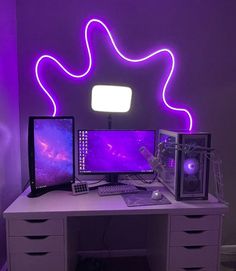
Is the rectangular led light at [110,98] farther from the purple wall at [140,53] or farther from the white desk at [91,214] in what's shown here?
the white desk at [91,214]

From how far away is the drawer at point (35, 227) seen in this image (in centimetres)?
150

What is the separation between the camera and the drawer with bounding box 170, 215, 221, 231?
1.60 meters

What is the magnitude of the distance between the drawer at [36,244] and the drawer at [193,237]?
68 cm

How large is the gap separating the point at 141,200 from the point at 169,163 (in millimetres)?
344

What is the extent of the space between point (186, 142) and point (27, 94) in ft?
4.24

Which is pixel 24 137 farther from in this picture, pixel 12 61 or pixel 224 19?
pixel 224 19

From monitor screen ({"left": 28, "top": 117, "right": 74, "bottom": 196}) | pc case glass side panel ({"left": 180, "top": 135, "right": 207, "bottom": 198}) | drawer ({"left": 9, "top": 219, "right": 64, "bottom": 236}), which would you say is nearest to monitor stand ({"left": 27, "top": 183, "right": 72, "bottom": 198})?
monitor screen ({"left": 28, "top": 117, "right": 74, "bottom": 196})

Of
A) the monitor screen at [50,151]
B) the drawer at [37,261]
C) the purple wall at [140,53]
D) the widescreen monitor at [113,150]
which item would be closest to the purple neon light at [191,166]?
the widescreen monitor at [113,150]

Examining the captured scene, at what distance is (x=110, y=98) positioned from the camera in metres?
1.94

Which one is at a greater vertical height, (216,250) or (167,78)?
(167,78)

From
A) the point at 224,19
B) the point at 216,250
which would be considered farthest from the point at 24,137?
the point at 224,19

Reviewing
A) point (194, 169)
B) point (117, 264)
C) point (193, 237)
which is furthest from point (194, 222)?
point (117, 264)

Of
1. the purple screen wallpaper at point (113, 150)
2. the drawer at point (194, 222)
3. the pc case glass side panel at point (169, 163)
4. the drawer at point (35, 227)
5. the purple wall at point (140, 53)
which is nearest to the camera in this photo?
the drawer at point (35, 227)

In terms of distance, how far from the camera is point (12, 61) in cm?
196
